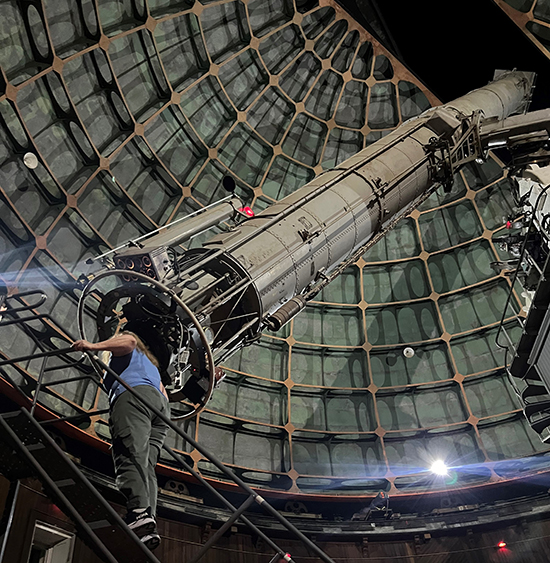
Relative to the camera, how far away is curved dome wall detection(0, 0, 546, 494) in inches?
538

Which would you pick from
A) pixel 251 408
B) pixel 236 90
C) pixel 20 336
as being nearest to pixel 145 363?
pixel 20 336

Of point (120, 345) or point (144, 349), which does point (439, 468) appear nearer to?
point (144, 349)

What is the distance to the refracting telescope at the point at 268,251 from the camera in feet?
21.8

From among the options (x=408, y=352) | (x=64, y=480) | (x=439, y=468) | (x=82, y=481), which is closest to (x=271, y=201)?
(x=408, y=352)

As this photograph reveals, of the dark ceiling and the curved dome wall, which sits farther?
the dark ceiling

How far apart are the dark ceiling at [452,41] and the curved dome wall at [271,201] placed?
0.63m

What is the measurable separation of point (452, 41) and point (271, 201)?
29.2 ft

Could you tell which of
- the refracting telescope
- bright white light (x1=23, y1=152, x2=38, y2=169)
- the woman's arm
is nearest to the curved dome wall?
bright white light (x1=23, y1=152, x2=38, y2=169)

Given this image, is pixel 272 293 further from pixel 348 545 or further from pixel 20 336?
pixel 348 545

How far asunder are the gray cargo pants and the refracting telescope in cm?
94

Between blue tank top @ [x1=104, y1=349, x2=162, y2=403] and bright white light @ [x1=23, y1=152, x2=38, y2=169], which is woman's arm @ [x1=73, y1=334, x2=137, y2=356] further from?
bright white light @ [x1=23, y1=152, x2=38, y2=169]

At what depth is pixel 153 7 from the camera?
15.0 metres

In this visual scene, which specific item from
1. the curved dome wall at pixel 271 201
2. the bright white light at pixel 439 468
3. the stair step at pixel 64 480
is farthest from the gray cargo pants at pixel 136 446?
the bright white light at pixel 439 468

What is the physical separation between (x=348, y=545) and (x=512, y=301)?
10898 millimetres
